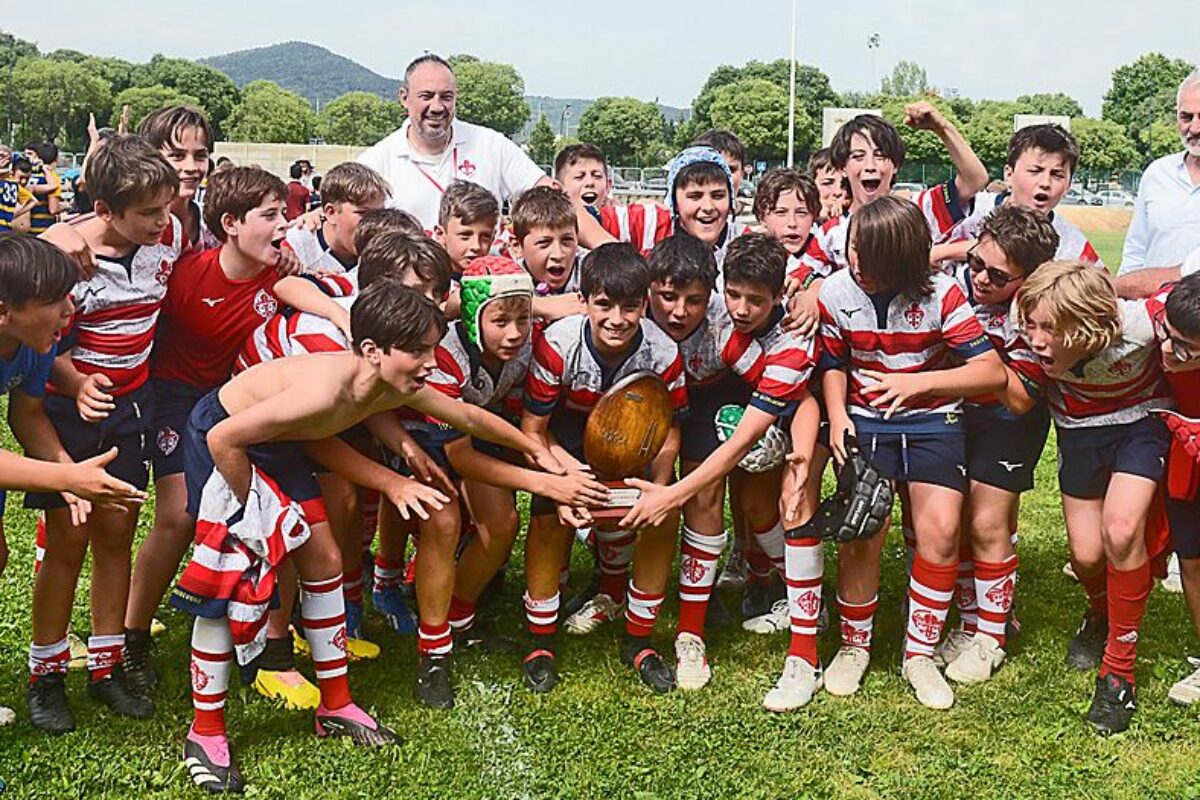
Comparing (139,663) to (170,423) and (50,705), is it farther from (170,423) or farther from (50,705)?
(170,423)

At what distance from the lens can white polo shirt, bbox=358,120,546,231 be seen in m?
5.85

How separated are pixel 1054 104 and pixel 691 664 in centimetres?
10752

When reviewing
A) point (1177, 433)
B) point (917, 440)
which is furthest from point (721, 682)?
point (1177, 433)

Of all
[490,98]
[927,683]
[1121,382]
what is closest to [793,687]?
[927,683]

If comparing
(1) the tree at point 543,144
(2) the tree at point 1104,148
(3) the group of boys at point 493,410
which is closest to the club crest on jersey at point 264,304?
(3) the group of boys at point 493,410

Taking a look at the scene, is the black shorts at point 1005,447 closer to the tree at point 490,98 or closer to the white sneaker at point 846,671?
the white sneaker at point 846,671

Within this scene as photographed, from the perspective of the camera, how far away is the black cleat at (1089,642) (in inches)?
187

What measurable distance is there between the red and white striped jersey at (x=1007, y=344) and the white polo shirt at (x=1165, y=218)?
134 cm

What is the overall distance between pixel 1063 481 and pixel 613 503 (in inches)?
68.7

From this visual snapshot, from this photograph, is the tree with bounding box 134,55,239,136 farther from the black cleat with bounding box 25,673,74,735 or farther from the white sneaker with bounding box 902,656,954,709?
the white sneaker with bounding box 902,656,954,709

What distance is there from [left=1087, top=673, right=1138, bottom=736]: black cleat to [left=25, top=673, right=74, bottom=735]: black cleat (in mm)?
3648

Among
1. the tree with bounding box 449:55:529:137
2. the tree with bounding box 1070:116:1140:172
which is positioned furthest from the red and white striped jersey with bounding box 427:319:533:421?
the tree with bounding box 449:55:529:137

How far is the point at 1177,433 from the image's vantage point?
4117 millimetres

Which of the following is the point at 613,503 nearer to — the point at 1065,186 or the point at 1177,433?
the point at 1177,433
